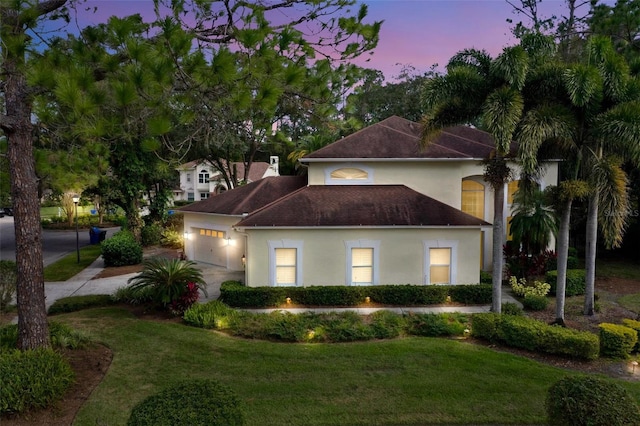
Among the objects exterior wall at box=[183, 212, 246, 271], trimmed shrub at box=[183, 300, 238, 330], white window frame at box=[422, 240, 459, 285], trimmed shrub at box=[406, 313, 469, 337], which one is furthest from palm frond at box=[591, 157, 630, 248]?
exterior wall at box=[183, 212, 246, 271]

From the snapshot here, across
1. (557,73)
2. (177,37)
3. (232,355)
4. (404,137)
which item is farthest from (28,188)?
(404,137)

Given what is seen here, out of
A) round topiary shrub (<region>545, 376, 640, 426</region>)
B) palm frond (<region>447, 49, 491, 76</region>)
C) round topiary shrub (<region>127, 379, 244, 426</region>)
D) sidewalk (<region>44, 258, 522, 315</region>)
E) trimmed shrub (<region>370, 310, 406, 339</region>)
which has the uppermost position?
palm frond (<region>447, 49, 491, 76</region>)

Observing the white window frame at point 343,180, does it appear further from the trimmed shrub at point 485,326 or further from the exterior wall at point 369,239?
the trimmed shrub at point 485,326

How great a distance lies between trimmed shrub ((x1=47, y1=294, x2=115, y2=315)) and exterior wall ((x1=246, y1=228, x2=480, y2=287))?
200 inches

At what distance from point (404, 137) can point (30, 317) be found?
612 inches

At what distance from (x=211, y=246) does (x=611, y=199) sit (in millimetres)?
17092

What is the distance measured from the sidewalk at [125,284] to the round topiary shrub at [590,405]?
290 inches

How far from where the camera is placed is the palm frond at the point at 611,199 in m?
Result: 10.1

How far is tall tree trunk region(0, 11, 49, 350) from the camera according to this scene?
6959 mm

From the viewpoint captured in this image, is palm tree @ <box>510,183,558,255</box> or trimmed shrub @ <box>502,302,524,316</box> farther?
palm tree @ <box>510,183,558,255</box>

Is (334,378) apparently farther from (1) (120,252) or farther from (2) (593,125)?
(1) (120,252)

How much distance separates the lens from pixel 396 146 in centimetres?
1747

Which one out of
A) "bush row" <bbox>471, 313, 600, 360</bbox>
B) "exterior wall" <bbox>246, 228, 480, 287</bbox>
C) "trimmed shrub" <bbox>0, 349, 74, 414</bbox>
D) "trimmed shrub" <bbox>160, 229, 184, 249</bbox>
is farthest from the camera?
"trimmed shrub" <bbox>160, 229, 184, 249</bbox>

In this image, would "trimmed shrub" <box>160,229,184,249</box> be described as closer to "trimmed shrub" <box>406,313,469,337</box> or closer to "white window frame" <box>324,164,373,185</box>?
"white window frame" <box>324,164,373,185</box>
